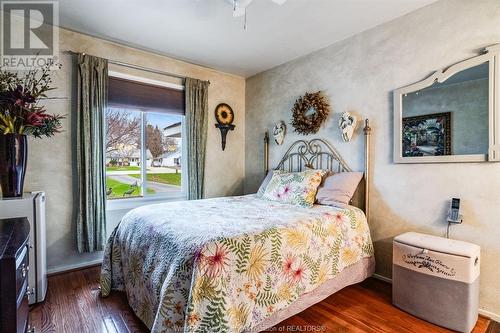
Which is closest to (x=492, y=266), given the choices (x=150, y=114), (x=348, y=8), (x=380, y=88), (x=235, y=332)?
(x=380, y=88)

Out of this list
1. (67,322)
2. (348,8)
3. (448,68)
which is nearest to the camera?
(67,322)

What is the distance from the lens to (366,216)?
101 inches

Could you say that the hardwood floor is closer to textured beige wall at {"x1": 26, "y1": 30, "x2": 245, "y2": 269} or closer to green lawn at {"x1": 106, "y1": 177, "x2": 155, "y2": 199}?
textured beige wall at {"x1": 26, "y1": 30, "x2": 245, "y2": 269}

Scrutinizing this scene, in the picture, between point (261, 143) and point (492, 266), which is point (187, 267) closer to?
point (492, 266)

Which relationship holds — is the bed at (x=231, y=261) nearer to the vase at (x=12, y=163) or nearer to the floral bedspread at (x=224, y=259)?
the floral bedspread at (x=224, y=259)

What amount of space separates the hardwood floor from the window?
1.27 metres

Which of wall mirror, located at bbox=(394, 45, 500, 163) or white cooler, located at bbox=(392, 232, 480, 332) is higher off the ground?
wall mirror, located at bbox=(394, 45, 500, 163)

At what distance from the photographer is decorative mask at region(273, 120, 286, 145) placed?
11.3 feet

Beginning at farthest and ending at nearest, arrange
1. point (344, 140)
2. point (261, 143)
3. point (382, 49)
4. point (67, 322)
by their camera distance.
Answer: point (261, 143) < point (344, 140) < point (382, 49) < point (67, 322)

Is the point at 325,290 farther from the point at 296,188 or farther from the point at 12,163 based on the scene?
the point at 12,163

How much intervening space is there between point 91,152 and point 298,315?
2.56m

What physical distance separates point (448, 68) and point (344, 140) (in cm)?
105

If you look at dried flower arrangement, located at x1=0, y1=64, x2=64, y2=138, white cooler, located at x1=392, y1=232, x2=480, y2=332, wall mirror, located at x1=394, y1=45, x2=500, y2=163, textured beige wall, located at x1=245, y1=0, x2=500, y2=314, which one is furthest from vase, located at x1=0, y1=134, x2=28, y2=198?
wall mirror, located at x1=394, y1=45, x2=500, y2=163

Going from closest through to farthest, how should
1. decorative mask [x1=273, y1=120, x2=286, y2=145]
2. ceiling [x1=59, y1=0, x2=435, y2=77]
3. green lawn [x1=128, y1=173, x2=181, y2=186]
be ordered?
ceiling [x1=59, y1=0, x2=435, y2=77]
green lawn [x1=128, y1=173, x2=181, y2=186]
decorative mask [x1=273, y1=120, x2=286, y2=145]
